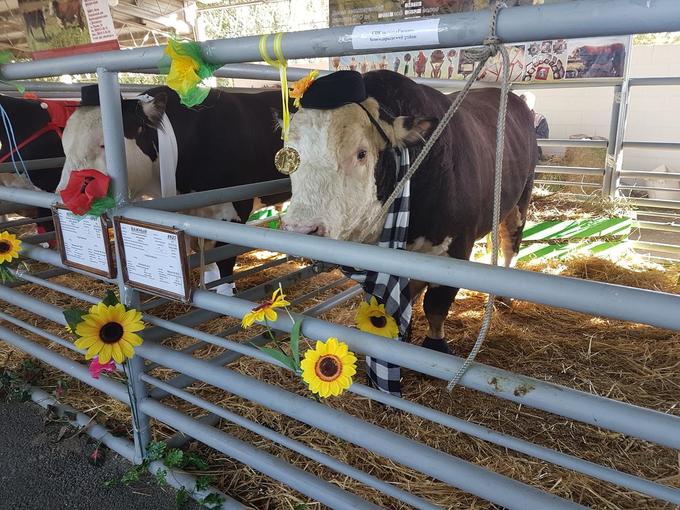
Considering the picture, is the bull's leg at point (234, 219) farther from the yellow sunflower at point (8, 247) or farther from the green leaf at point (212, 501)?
the green leaf at point (212, 501)

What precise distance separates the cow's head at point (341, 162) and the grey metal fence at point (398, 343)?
385mm

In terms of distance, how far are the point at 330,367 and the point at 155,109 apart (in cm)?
187

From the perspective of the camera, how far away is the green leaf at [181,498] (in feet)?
5.65

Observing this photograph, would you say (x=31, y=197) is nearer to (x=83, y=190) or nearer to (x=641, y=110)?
(x=83, y=190)

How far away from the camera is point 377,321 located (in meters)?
2.04

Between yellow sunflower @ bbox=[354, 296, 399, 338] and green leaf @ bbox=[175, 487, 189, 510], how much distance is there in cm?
88

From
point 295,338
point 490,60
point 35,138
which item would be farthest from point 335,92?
point 490,60

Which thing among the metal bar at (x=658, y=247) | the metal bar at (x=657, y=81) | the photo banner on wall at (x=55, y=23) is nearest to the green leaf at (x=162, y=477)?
the metal bar at (x=658, y=247)

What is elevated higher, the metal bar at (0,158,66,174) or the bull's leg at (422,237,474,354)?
the metal bar at (0,158,66,174)

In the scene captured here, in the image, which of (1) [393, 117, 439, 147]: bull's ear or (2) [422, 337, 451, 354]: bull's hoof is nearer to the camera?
(1) [393, 117, 439, 147]: bull's ear

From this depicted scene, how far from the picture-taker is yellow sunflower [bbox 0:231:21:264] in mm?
2133

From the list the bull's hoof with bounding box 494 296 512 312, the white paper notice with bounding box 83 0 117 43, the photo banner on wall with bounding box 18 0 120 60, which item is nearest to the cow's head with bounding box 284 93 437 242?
the bull's hoof with bounding box 494 296 512 312

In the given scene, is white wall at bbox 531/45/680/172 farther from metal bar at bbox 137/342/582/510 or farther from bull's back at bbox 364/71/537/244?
metal bar at bbox 137/342/582/510

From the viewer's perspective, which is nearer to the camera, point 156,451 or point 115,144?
point 115,144
